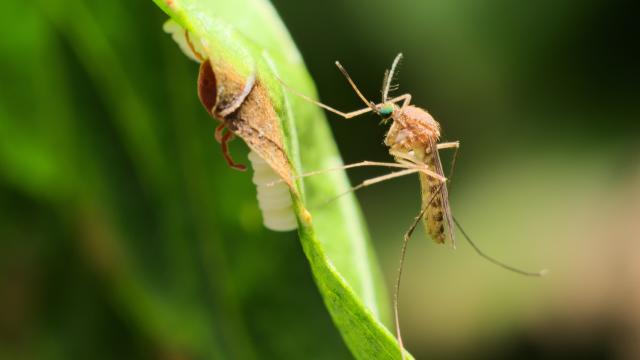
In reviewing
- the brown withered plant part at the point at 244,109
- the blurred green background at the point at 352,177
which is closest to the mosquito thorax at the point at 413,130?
the blurred green background at the point at 352,177

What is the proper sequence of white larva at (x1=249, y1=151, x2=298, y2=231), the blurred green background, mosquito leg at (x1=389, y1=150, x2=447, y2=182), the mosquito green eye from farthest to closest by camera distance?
the mosquito green eye
mosquito leg at (x1=389, y1=150, x2=447, y2=182)
the blurred green background
white larva at (x1=249, y1=151, x2=298, y2=231)

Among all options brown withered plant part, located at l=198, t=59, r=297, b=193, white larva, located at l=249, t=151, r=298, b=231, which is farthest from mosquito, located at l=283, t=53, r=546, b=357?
brown withered plant part, located at l=198, t=59, r=297, b=193

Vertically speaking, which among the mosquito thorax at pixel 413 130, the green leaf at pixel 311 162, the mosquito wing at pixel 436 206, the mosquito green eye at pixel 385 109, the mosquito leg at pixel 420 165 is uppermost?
the green leaf at pixel 311 162

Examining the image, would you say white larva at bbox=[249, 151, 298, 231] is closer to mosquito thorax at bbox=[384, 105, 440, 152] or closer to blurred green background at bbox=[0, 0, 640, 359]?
blurred green background at bbox=[0, 0, 640, 359]

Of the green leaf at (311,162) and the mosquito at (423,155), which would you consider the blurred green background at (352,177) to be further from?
the mosquito at (423,155)

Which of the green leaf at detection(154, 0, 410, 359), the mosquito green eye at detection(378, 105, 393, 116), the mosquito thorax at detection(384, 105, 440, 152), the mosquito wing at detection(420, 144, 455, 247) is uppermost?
the green leaf at detection(154, 0, 410, 359)

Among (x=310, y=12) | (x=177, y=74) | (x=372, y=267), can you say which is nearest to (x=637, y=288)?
(x=310, y=12)
